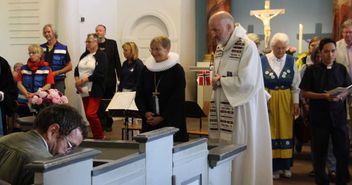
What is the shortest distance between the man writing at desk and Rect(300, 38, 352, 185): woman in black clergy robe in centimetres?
280

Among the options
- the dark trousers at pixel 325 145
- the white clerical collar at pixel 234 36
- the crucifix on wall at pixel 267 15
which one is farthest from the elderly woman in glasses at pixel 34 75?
the crucifix on wall at pixel 267 15

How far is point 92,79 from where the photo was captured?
7.16 meters

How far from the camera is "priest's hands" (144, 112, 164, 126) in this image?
441cm

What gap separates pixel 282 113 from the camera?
5.56 m

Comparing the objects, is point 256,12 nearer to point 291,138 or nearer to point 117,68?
point 117,68

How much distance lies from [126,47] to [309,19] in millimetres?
5111

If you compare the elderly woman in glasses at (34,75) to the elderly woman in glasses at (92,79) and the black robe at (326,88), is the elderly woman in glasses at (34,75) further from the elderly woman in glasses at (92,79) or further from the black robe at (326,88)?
the black robe at (326,88)

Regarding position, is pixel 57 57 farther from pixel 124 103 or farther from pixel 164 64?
pixel 164 64

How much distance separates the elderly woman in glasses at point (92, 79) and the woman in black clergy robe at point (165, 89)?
9.04ft

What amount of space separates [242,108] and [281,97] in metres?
1.17

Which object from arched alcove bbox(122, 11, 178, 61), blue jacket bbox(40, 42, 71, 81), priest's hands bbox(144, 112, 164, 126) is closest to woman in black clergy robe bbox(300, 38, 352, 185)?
priest's hands bbox(144, 112, 164, 126)

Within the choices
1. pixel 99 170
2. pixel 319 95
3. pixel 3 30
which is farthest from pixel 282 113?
pixel 3 30

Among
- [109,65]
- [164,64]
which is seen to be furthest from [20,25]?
[164,64]

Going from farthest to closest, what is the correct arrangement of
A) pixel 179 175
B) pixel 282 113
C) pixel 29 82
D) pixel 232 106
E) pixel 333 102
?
pixel 29 82 < pixel 282 113 < pixel 333 102 < pixel 232 106 < pixel 179 175
